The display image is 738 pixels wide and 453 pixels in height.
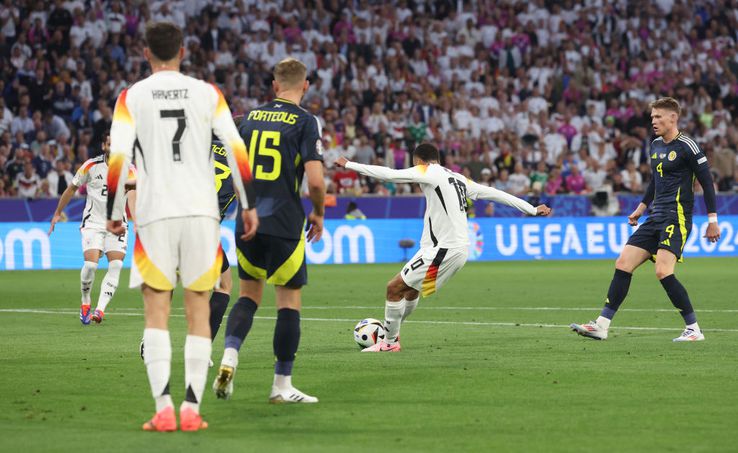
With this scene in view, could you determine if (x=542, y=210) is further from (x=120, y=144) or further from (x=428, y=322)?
(x=120, y=144)

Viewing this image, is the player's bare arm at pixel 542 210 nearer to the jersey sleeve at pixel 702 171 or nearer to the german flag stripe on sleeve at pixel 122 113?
the jersey sleeve at pixel 702 171

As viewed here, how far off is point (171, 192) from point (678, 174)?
708 centimetres

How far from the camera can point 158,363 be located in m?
7.32

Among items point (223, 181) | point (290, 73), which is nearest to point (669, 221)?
point (223, 181)

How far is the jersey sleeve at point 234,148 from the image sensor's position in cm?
748

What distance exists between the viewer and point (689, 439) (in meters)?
6.94

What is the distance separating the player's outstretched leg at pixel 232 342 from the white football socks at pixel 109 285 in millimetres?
6768

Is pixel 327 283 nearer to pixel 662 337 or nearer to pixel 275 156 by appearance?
→ pixel 662 337

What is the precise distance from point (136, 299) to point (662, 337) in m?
8.94

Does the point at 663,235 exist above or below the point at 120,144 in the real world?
below

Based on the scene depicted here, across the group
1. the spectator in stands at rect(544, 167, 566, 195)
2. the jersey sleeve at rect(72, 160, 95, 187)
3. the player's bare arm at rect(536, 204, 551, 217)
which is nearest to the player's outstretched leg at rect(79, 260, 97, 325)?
the jersey sleeve at rect(72, 160, 95, 187)

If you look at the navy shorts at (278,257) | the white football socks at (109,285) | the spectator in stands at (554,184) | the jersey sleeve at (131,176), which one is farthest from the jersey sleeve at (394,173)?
the spectator in stands at (554,184)

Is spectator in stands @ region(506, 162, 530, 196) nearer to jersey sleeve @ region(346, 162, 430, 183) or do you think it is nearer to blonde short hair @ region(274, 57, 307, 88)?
jersey sleeve @ region(346, 162, 430, 183)

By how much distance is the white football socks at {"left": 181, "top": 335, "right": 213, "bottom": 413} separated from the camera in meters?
7.37
